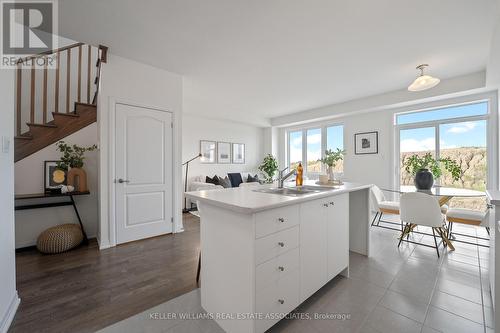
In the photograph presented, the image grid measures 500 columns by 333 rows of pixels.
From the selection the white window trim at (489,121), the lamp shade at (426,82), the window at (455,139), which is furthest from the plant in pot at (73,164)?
the white window trim at (489,121)

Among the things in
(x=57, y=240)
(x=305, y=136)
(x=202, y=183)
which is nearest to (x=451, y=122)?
(x=305, y=136)

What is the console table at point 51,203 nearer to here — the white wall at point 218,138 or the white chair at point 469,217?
the white wall at point 218,138

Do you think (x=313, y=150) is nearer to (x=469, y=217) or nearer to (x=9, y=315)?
(x=469, y=217)

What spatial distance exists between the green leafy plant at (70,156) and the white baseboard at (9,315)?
175cm

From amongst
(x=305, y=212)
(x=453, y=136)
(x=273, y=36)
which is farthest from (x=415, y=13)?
(x=453, y=136)

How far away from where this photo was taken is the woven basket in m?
2.56

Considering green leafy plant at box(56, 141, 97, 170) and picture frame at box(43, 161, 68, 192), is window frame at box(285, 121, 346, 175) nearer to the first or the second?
green leafy plant at box(56, 141, 97, 170)

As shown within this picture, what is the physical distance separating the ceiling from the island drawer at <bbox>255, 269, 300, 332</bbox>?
232 centimetres

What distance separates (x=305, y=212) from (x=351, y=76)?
9.88 feet

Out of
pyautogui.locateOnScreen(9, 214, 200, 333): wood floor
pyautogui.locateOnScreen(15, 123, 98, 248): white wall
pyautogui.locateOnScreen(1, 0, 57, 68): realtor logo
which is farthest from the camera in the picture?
pyautogui.locateOnScreen(15, 123, 98, 248): white wall

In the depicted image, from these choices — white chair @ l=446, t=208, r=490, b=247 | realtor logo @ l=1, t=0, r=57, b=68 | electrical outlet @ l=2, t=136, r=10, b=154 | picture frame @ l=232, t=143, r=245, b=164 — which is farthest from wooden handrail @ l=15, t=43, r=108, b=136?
white chair @ l=446, t=208, r=490, b=247

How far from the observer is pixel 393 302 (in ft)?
5.46

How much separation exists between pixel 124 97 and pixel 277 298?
120 inches

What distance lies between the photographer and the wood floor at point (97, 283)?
59.2 inches
